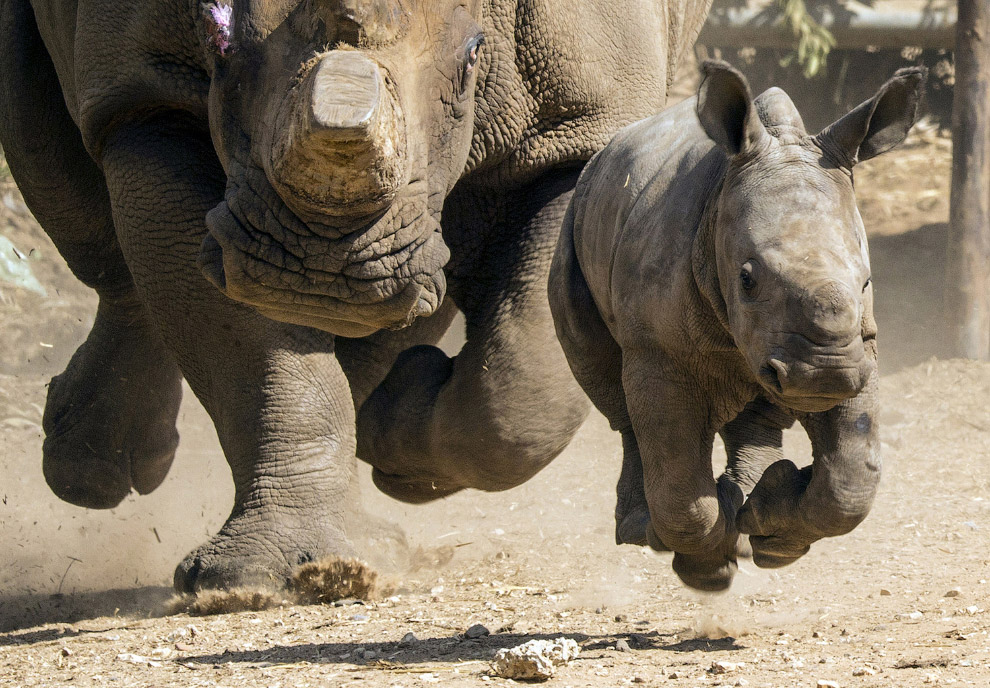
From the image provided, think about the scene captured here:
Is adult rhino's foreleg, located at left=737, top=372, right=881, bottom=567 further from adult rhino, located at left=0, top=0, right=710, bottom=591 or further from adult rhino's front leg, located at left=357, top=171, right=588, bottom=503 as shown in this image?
adult rhino's front leg, located at left=357, top=171, right=588, bottom=503

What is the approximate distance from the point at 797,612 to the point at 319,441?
1655mm

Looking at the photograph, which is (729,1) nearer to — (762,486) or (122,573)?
(122,573)

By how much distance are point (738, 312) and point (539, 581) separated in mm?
2249

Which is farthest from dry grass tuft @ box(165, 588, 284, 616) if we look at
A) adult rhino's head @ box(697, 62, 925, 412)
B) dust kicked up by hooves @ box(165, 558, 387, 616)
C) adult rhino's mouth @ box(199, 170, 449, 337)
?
adult rhino's head @ box(697, 62, 925, 412)

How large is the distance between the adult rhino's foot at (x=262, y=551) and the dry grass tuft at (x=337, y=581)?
6 cm

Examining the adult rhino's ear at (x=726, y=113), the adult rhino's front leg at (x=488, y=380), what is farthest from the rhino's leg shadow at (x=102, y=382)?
the adult rhino's ear at (x=726, y=113)

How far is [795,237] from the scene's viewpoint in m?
3.14

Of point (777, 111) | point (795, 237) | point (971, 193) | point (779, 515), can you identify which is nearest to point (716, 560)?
point (779, 515)

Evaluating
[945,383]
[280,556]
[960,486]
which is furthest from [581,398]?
[945,383]

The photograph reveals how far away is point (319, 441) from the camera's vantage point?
16.1 feet

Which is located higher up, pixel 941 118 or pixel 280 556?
pixel 941 118

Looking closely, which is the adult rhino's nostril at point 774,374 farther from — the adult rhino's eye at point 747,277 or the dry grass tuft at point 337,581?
the dry grass tuft at point 337,581

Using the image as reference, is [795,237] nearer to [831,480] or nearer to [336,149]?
[831,480]

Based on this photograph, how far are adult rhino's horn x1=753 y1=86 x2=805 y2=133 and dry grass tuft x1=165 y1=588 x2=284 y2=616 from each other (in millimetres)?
2244
